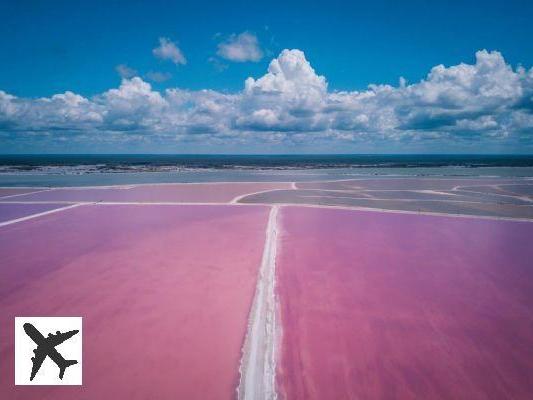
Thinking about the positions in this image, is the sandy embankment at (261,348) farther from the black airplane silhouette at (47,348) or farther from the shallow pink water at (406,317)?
the black airplane silhouette at (47,348)

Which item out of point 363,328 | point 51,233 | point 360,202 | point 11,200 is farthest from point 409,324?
point 11,200

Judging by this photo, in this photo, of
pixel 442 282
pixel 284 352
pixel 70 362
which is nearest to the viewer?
pixel 70 362

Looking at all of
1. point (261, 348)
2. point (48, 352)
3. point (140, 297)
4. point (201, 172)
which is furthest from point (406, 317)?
point (201, 172)

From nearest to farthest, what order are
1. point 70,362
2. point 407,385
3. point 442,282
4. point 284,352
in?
point 407,385, point 70,362, point 284,352, point 442,282

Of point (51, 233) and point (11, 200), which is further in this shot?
point (11, 200)

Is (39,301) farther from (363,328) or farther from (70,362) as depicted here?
(363,328)

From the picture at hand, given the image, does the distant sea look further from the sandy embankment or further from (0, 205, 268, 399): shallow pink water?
the sandy embankment
